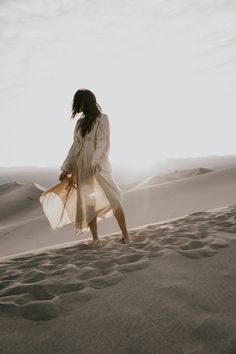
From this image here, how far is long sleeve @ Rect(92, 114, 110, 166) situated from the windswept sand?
1.16 m

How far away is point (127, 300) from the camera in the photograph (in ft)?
8.77

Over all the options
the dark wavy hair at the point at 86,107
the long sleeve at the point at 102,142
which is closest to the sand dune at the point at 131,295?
the long sleeve at the point at 102,142

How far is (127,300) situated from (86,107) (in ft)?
9.72

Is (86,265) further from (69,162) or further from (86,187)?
(69,162)

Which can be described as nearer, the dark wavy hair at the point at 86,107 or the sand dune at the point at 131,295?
the sand dune at the point at 131,295

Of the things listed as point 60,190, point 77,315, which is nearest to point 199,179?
point 60,190

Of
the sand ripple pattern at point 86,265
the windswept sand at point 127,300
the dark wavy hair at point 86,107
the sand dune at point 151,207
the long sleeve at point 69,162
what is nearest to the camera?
the windswept sand at point 127,300

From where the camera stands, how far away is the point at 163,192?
13742 mm

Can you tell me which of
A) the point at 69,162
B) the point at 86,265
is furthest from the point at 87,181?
the point at 86,265

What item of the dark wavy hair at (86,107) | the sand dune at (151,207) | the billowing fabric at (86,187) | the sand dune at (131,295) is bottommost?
the sand dune at (151,207)

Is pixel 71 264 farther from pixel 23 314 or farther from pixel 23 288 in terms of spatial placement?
pixel 23 314

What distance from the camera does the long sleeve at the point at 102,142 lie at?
4.86m

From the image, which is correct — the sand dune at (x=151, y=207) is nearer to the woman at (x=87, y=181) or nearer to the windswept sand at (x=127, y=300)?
the woman at (x=87, y=181)

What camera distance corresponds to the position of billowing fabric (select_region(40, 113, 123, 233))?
4.89m
